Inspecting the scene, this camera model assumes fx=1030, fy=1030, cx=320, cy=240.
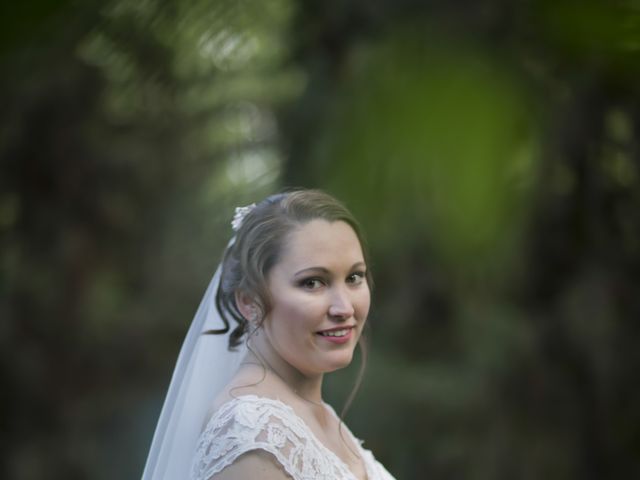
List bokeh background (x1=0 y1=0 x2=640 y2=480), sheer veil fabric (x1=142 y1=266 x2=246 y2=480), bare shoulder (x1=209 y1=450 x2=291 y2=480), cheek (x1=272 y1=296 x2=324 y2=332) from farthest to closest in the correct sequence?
1. sheer veil fabric (x1=142 y1=266 x2=246 y2=480)
2. cheek (x1=272 y1=296 x2=324 y2=332)
3. bare shoulder (x1=209 y1=450 x2=291 y2=480)
4. bokeh background (x1=0 y1=0 x2=640 y2=480)

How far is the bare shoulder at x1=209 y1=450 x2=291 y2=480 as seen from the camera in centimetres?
169

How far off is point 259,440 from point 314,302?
0.27 m

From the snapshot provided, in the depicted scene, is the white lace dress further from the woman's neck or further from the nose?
the nose

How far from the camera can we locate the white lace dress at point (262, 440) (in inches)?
67.3

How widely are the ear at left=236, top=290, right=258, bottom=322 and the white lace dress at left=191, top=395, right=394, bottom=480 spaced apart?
0.17 meters

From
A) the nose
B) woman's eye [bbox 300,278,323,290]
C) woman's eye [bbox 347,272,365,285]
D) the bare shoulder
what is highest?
woman's eye [bbox 347,272,365,285]

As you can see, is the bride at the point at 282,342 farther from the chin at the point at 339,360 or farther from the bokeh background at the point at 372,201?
the bokeh background at the point at 372,201

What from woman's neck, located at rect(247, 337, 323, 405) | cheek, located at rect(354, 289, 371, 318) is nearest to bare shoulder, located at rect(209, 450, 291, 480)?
woman's neck, located at rect(247, 337, 323, 405)

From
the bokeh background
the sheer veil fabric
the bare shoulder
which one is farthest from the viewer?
the sheer veil fabric

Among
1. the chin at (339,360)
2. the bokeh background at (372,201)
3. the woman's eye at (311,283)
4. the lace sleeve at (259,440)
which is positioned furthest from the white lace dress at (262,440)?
the bokeh background at (372,201)

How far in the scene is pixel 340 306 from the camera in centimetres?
184

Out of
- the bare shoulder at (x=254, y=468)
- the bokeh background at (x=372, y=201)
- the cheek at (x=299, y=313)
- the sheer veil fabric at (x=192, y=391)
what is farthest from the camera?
the sheer veil fabric at (x=192, y=391)

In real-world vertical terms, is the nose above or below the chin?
above

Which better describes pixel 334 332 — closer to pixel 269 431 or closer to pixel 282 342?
pixel 282 342
